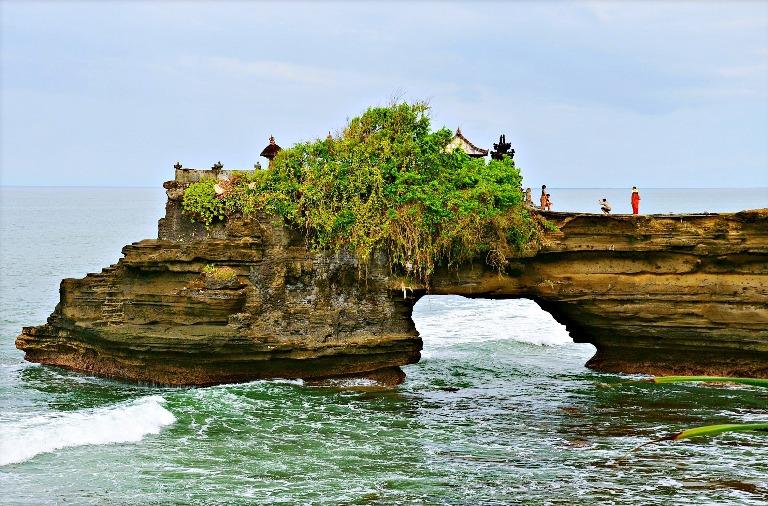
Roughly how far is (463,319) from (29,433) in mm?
19407

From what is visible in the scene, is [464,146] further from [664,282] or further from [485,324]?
[485,324]

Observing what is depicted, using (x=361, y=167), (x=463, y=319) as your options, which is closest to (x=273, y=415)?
(x=361, y=167)

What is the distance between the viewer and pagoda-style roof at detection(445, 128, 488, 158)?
71.6 feet

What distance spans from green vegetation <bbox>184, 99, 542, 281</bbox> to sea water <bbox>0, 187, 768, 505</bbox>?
341 centimetres

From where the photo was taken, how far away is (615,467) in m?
14.9

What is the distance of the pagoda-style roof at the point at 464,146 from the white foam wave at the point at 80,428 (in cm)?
906

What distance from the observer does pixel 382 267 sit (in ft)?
67.7

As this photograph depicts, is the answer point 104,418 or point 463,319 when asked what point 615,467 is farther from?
point 463,319

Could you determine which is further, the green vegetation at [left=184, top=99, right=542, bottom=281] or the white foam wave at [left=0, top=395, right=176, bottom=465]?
the green vegetation at [left=184, top=99, right=542, bottom=281]

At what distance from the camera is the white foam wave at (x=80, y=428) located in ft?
51.9

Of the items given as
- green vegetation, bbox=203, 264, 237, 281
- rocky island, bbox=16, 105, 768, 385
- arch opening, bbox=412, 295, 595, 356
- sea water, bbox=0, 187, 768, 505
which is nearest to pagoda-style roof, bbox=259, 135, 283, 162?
rocky island, bbox=16, 105, 768, 385

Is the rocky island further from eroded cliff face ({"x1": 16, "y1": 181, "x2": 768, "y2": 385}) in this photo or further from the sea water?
the sea water

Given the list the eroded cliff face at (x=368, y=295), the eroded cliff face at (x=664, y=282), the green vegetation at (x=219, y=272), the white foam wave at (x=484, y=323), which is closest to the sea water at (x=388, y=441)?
the eroded cliff face at (x=368, y=295)

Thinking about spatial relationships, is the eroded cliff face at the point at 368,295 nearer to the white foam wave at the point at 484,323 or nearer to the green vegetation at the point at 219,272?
the green vegetation at the point at 219,272
